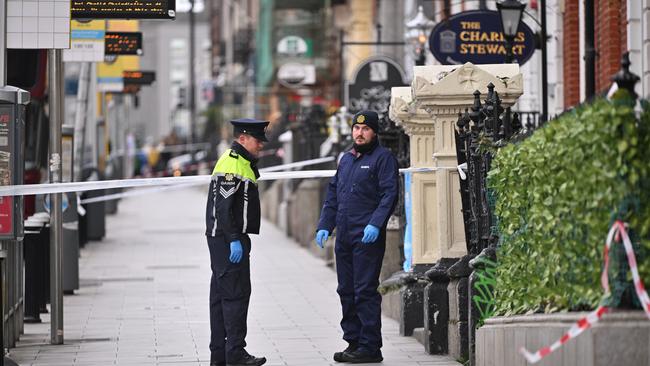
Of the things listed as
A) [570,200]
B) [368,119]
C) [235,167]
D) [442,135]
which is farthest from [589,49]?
[570,200]

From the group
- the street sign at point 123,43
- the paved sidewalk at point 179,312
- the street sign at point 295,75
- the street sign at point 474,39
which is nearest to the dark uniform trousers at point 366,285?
the paved sidewalk at point 179,312

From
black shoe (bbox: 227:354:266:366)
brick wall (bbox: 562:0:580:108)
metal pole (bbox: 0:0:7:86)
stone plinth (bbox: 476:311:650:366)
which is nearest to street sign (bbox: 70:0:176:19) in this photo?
metal pole (bbox: 0:0:7:86)

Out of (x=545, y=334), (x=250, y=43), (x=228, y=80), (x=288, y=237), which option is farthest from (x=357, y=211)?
(x=228, y=80)

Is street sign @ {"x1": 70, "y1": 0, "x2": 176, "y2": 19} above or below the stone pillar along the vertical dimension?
above

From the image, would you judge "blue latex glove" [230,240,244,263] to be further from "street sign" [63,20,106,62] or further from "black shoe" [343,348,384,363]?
"street sign" [63,20,106,62]

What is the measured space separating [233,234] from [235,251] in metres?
0.14

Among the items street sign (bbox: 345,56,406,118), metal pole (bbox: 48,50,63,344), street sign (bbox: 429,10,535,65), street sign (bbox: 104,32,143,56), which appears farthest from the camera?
street sign (bbox: 345,56,406,118)

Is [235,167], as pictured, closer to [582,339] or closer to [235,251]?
[235,251]

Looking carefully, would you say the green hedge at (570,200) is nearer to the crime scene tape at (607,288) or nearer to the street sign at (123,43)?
the crime scene tape at (607,288)

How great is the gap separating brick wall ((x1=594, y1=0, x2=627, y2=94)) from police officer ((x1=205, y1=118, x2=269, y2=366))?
6.86 metres

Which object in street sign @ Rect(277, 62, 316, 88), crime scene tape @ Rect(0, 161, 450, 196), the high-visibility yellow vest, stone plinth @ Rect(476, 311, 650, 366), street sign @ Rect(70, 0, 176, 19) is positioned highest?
street sign @ Rect(277, 62, 316, 88)

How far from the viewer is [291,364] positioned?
12828 mm

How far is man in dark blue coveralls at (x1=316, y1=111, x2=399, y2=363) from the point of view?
12867 mm

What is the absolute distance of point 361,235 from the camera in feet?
42.3
